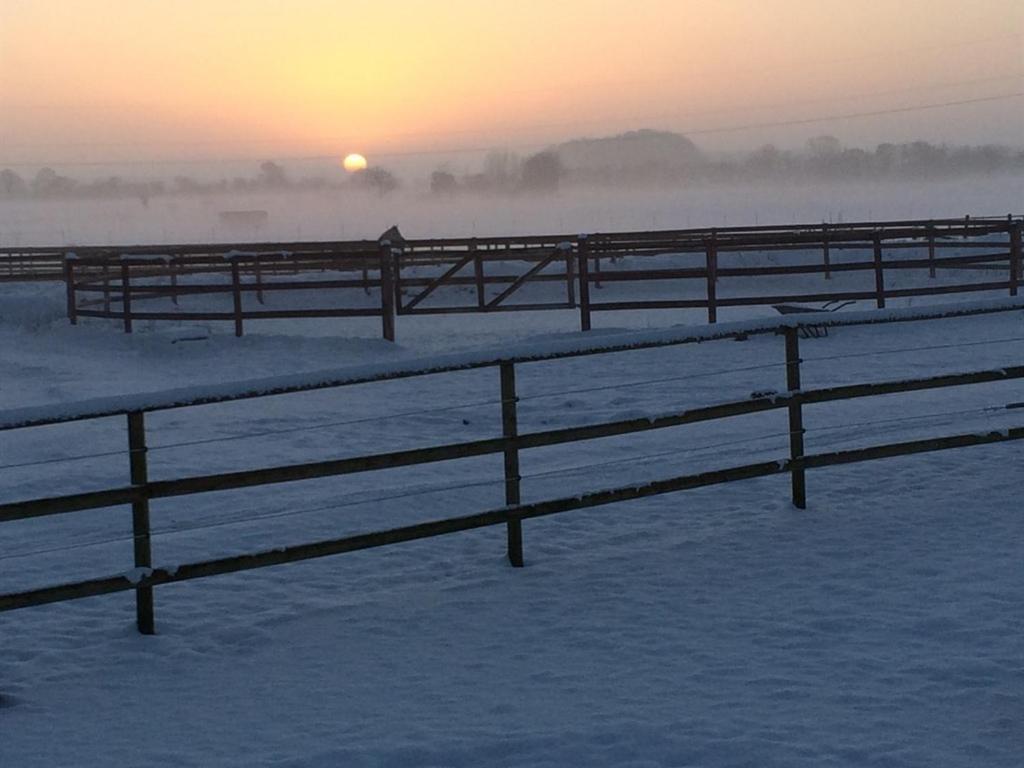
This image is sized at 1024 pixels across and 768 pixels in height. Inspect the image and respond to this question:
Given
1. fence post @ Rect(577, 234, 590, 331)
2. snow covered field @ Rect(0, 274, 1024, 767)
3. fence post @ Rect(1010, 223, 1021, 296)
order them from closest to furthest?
snow covered field @ Rect(0, 274, 1024, 767)
fence post @ Rect(577, 234, 590, 331)
fence post @ Rect(1010, 223, 1021, 296)

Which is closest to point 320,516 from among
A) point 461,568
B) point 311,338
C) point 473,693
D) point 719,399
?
point 461,568

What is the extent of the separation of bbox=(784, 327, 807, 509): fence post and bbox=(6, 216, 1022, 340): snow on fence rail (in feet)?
36.3

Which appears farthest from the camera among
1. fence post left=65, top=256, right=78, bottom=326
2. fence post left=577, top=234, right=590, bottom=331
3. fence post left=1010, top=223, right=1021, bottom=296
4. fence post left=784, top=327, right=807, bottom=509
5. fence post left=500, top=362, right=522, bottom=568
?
fence post left=1010, top=223, right=1021, bottom=296

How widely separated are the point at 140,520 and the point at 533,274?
667 inches

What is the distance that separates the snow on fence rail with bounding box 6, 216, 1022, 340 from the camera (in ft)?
68.4

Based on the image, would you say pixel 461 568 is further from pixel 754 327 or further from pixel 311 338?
pixel 311 338

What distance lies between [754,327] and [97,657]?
4127 millimetres

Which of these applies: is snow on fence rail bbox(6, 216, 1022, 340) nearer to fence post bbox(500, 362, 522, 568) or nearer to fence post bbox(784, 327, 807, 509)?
fence post bbox(784, 327, 807, 509)

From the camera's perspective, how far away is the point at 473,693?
5531mm

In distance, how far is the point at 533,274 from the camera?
23.0 m

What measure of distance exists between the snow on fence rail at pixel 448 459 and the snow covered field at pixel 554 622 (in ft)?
0.98

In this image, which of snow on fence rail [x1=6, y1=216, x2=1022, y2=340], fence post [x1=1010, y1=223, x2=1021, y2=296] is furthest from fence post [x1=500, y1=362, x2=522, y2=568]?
fence post [x1=1010, y1=223, x2=1021, y2=296]

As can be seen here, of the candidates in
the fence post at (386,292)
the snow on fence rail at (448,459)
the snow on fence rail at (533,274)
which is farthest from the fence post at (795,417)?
the fence post at (386,292)

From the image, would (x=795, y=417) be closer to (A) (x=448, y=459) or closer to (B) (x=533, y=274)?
(A) (x=448, y=459)
